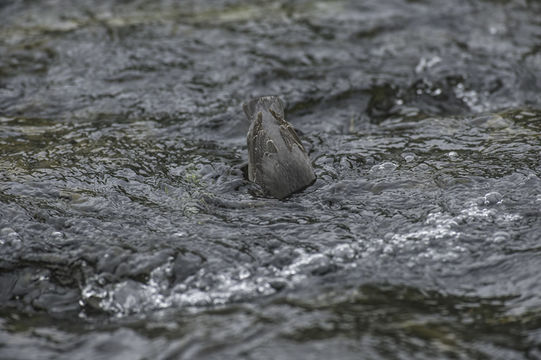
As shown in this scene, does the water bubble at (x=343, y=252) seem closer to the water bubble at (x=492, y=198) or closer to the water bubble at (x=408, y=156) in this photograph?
the water bubble at (x=492, y=198)

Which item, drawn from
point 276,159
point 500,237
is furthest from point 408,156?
point 500,237

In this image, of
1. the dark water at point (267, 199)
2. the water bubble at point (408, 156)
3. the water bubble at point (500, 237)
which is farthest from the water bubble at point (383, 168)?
the water bubble at point (500, 237)

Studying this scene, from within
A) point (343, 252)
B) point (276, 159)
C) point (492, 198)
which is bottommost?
point (343, 252)

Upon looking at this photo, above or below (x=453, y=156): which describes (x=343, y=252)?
below

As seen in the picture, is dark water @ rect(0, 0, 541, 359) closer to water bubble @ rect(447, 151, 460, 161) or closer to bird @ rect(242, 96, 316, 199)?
water bubble @ rect(447, 151, 460, 161)

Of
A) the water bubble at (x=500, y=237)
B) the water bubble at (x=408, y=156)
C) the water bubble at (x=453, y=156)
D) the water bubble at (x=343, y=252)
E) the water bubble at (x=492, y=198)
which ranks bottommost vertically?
the water bubble at (x=343, y=252)

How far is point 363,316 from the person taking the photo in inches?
152

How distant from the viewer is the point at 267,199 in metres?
5.51

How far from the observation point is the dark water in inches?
153

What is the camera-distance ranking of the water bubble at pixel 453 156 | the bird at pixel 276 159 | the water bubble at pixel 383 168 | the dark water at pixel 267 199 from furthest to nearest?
the water bubble at pixel 453 156 → the water bubble at pixel 383 168 → the bird at pixel 276 159 → the dark water at pixel 267 199

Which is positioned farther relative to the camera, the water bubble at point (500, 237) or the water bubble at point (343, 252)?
the water bubble at point (500, 237)

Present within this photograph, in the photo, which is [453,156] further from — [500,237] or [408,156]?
[500,237]

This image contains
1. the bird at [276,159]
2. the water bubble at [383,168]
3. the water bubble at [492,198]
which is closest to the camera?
the water bubble at [492,198]

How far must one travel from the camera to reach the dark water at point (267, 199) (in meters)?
3.88
